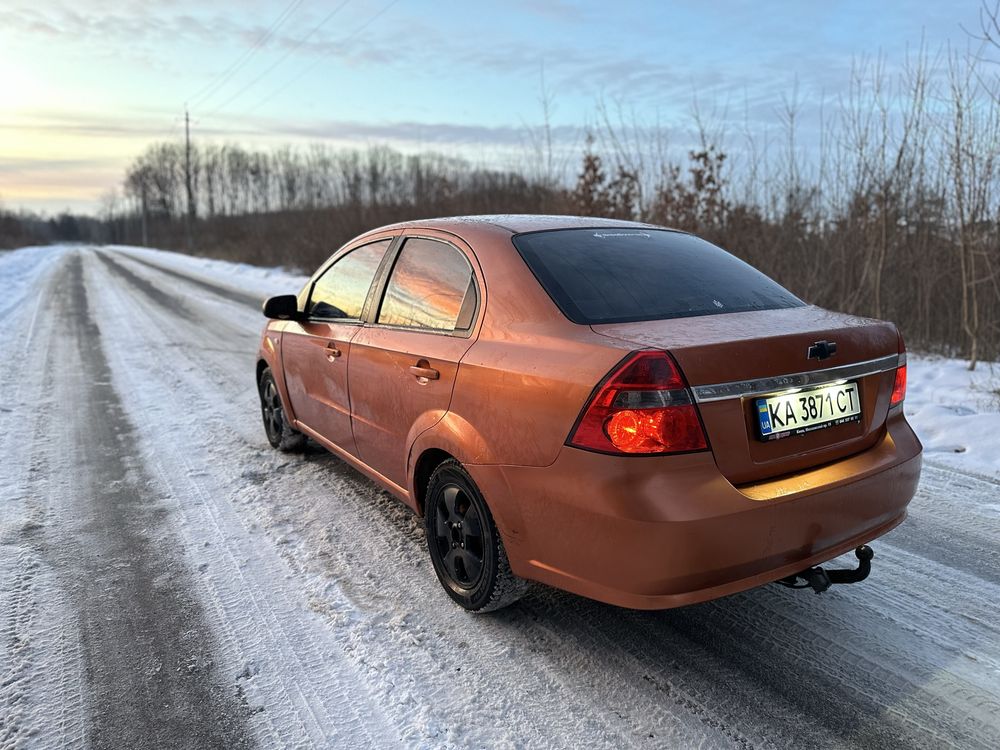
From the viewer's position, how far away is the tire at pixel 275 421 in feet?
16.4

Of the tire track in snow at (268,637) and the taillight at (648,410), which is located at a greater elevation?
the taillight at (648,410)

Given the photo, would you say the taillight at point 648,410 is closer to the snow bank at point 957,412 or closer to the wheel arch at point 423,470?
the wheel arch at point 423,470

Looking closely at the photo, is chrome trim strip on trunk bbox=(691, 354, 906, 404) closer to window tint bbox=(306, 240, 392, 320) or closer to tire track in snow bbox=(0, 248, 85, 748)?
window tint bbox=(306, 240, 392, 320)

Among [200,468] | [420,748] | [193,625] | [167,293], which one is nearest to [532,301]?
[420,748]

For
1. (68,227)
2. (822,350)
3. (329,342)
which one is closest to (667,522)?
(822,350)

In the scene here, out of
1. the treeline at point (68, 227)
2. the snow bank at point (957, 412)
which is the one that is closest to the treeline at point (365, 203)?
the snow bank at point (957, 412)

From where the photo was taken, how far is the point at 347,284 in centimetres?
411

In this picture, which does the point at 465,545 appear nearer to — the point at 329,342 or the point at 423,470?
the point at 423,470

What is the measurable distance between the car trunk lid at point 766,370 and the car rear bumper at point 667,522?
0.24 ft

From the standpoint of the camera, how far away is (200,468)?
15.7ft

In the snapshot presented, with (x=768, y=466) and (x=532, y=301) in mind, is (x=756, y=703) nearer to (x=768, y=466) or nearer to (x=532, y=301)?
(x=768, y=466)

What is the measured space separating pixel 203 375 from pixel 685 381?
687 cm

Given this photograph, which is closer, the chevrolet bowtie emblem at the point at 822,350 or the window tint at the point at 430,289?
the chevrolet bowtie emblem at the point at 822,350

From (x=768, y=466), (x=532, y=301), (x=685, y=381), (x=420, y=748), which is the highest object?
(x=532, y=301)
